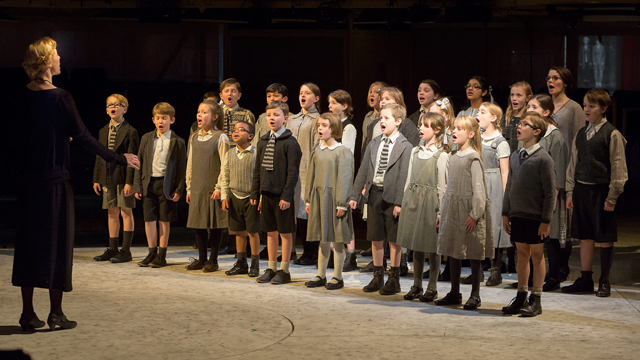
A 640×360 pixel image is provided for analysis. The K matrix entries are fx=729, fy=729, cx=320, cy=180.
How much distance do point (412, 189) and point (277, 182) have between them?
3.73 feet

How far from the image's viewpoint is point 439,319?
15.3ft

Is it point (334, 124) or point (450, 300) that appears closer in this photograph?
point (450, 300)

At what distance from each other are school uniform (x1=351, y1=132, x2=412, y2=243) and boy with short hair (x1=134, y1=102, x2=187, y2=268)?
1.82 metres

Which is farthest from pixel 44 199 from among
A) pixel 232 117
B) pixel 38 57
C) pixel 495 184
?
pixel 495 184

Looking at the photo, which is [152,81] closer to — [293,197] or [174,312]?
[293,197]

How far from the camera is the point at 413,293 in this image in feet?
17.3

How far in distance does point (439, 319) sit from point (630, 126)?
8716 mm

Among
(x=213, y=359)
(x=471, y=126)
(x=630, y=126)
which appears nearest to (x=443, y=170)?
(x=471, y=126)

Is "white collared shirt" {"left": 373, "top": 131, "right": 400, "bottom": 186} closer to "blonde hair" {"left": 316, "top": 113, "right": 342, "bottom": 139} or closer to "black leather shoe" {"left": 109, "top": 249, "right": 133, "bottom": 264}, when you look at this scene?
"blonde hair" {"left": 316, "top": 113, "right": 342, "bottom": 139}

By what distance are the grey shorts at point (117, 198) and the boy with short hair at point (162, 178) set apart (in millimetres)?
168

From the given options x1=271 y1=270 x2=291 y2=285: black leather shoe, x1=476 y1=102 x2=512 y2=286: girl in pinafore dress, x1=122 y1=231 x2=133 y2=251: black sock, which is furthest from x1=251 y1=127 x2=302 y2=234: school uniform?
x1=122 y1=231 x2=133 y2=251: black sock

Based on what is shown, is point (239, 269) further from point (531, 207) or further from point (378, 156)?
point (531, 207)

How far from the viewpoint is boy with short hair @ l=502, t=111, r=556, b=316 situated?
476 cm

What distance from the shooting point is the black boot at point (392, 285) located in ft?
17.9
